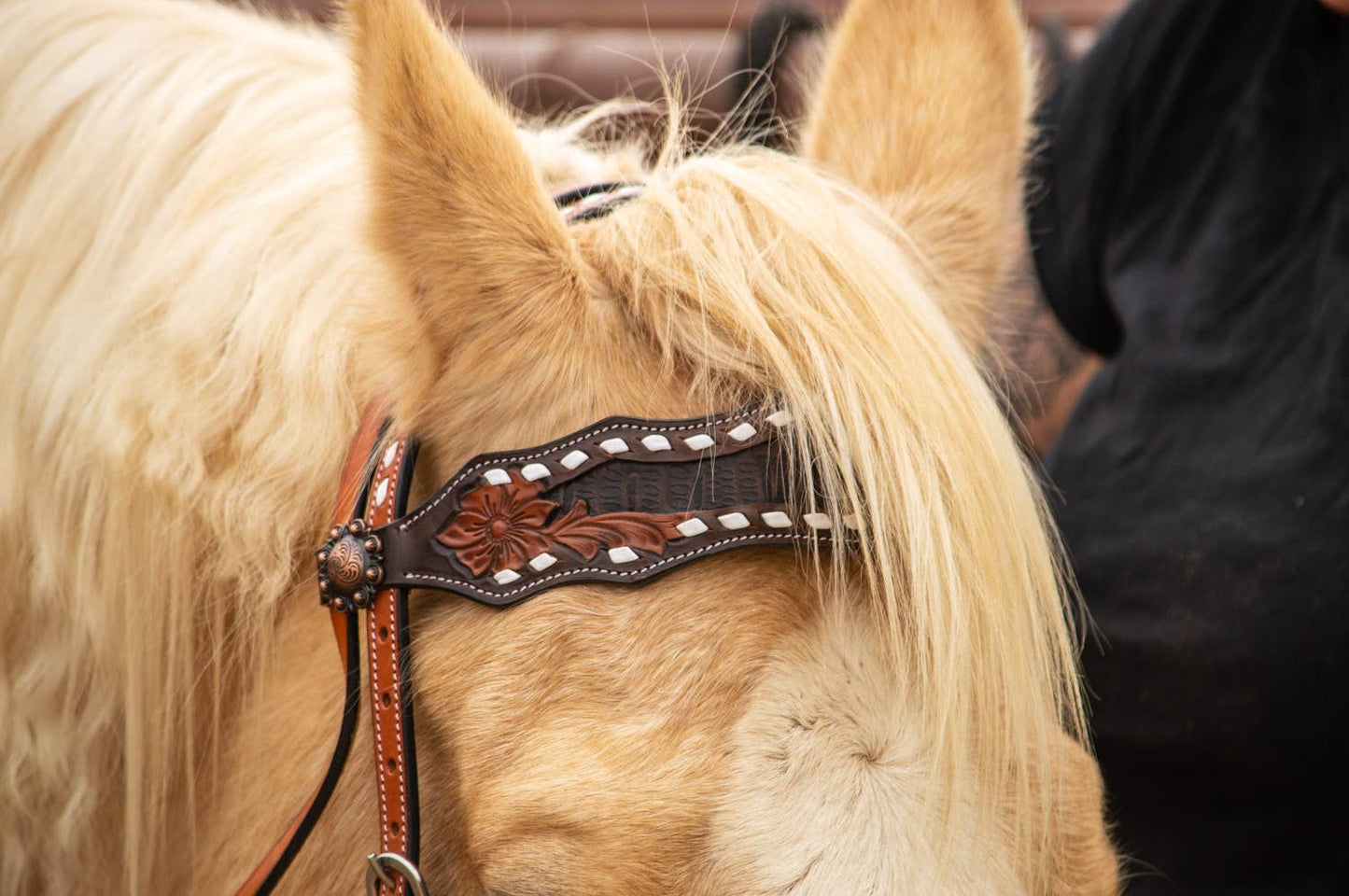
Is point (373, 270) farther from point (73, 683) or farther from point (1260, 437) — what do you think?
point (1260, 437)

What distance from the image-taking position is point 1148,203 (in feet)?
4.17

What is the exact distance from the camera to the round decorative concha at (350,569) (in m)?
0.73

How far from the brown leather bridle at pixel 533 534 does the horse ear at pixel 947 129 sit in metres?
0.35

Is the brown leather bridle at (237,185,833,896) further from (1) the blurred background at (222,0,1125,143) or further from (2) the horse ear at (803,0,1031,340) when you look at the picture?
(1) the blurred background at (222,0,1125,143)

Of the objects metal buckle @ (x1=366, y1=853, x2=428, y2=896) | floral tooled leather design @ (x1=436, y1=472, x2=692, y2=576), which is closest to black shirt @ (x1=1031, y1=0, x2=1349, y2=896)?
floral tooled leather design @ (x1=436, y1=472, x2=692, y2=576)

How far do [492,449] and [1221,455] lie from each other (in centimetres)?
71

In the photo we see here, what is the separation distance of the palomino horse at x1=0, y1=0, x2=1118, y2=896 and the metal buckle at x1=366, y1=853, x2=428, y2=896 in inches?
0.9

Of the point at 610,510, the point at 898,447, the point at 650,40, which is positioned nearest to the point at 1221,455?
the point at 898,447

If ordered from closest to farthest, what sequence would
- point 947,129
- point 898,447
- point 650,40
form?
point 898,447 < point 947,129 < point 650,40

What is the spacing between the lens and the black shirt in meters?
0.96

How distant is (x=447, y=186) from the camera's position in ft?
2.31

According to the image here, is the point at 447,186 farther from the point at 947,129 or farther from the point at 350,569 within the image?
the point at 947,129

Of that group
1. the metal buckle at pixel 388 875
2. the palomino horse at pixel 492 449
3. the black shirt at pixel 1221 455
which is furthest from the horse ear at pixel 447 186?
→ the black shirt at pixel 1221 455

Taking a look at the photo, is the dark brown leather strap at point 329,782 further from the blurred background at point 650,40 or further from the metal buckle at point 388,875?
the blurred background at point 650,40
